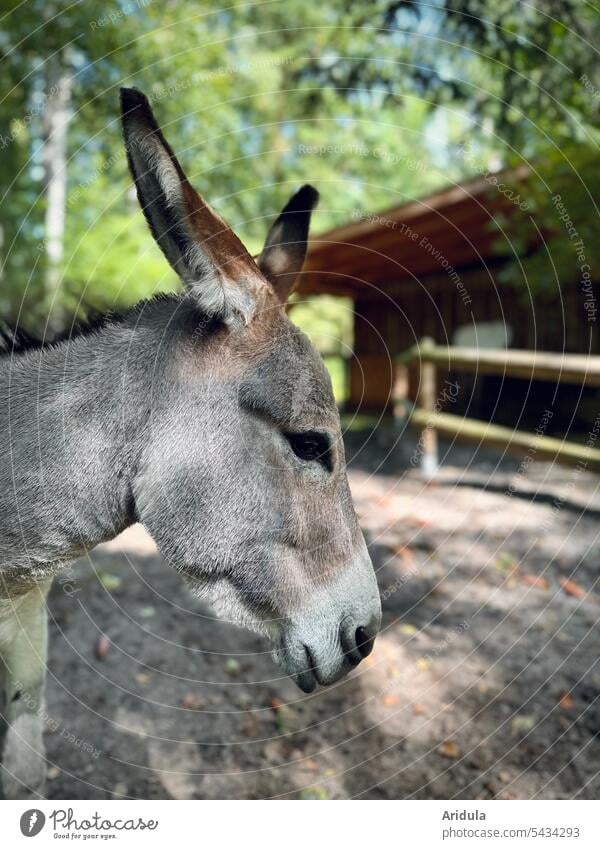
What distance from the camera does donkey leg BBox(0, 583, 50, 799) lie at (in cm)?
228

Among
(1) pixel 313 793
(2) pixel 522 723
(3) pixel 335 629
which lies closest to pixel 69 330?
(3) pixel 335 629

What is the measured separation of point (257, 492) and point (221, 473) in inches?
4.3

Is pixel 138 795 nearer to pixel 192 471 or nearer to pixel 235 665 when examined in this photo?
pixel 235 665

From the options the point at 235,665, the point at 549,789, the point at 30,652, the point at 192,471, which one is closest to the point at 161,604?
the point at 235,665

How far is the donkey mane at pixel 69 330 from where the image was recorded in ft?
6.76

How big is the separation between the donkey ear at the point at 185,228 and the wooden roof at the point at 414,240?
4848 mm

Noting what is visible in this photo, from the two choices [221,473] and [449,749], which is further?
[449,749]

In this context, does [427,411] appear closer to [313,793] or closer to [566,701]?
[566,701]

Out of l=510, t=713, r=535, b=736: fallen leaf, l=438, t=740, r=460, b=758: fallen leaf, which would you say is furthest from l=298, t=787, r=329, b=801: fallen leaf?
l=510, t=713, r=535, b=736: fallen leaf

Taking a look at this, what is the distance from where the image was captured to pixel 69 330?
2.15 meters

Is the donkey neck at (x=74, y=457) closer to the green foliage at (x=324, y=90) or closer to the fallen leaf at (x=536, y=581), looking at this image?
the green foliage at (x=324, y=90)

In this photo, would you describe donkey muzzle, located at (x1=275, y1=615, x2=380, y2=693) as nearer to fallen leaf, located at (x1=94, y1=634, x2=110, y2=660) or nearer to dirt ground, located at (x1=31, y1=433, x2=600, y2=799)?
dirt ground, located at (x1=31, y1=433, x2=600, y2=799)

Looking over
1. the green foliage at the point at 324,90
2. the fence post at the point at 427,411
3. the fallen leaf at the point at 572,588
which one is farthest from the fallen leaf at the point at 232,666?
the fence post at the point at 427,411

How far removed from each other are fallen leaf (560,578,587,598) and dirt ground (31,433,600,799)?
0.04ft
